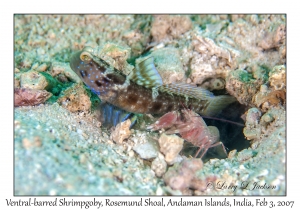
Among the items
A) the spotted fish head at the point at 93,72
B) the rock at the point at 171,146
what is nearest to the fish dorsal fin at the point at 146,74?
the spotted fish head at the point at 93,72

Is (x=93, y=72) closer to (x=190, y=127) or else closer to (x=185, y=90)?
(x=185, y=90)

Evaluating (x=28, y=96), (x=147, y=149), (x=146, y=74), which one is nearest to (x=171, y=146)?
(x=147, y=149)

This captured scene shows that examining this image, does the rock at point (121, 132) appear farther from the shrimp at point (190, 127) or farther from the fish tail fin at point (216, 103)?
the fish tail fin at point (216, 103)

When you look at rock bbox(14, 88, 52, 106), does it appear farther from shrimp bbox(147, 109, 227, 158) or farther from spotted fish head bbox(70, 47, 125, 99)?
shrimp bbox(147, 109, 227, 158)

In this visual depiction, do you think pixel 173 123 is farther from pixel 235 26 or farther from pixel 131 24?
pixel 131 24

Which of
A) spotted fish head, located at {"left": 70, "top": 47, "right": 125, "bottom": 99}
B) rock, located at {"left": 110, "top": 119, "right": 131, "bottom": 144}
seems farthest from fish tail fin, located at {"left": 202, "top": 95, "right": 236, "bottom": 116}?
spotted fish head, located at {"left": 70, "top": 47, "right": 125, "bottom": 99}

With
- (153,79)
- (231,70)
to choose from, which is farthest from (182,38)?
(153,79)

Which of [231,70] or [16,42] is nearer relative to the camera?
[231,70]
